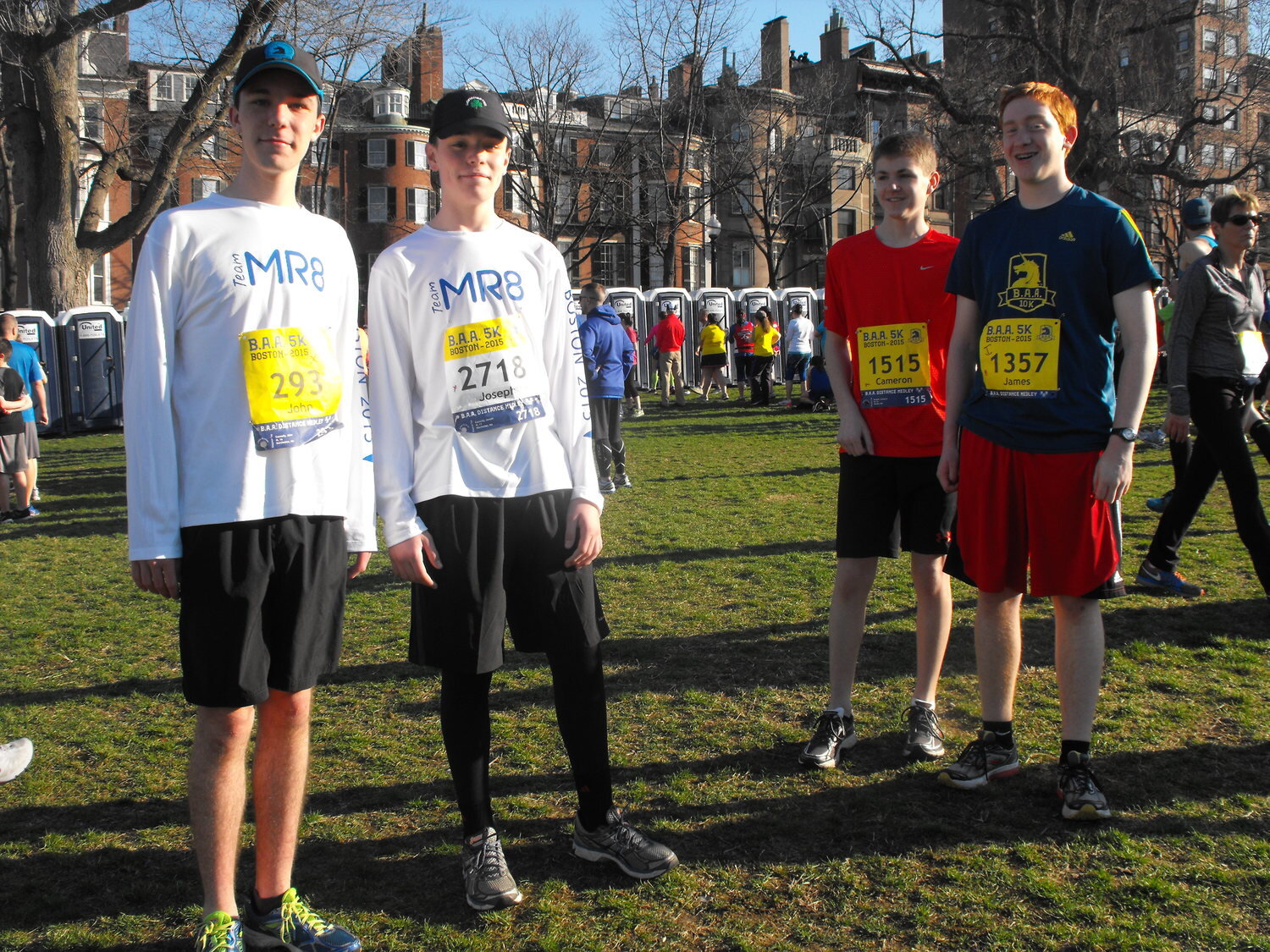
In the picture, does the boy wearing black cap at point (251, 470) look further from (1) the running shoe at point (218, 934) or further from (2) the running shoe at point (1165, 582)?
(2) the running shoe at point (1165, 582)

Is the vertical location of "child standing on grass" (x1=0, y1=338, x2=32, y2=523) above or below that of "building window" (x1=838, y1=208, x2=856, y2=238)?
below

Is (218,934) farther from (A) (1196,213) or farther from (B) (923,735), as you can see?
(A) (1196,213)

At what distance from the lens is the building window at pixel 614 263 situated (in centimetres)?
5725

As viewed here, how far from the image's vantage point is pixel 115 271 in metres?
51.5

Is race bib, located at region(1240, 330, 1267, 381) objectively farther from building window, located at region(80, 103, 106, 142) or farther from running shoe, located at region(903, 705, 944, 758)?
building window, located at region(80, 103, 106, 142)

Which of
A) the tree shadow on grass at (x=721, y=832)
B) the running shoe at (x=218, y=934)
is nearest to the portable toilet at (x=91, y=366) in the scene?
the tree shadow on grass at (x=721, y=832)

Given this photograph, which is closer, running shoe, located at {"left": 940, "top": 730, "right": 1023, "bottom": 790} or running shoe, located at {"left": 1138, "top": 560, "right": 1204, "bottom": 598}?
running shoe, located at {"left": 940, "top": 730, "right": 1023, "bottom": 790}

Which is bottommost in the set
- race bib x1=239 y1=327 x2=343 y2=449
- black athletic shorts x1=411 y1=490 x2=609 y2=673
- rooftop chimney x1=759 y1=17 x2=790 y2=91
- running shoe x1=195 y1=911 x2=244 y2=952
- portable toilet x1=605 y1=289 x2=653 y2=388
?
running shoe x1=195 y1=911 x2=244 y2=952

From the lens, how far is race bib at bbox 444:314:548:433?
289cm

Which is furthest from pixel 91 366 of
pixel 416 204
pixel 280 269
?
pixel 416 204

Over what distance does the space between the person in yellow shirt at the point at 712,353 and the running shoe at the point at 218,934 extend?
21.5 m

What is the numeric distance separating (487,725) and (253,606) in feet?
2.73

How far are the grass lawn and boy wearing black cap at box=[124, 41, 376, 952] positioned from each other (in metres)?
0.43

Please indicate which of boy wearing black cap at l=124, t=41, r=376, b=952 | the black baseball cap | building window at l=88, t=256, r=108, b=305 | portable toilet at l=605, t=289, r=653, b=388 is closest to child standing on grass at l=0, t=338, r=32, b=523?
boy wearing black cap at l=124, t=41, r=376, b=952
